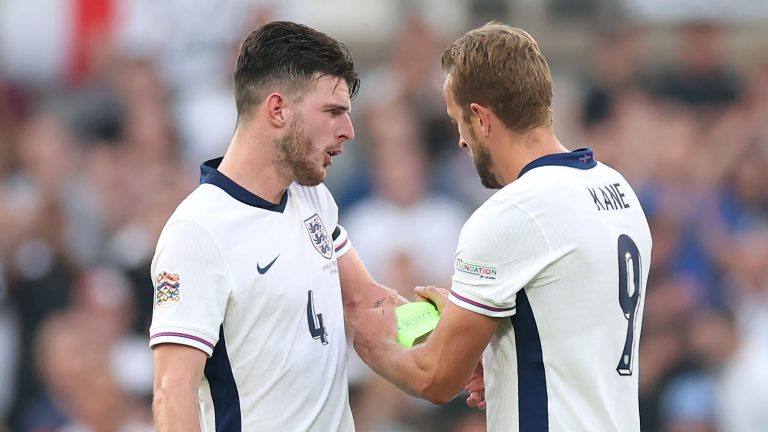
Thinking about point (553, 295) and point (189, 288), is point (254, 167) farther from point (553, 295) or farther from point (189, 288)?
point (553, 295)

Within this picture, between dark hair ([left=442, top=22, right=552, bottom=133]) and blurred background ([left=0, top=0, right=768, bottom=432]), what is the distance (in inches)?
155

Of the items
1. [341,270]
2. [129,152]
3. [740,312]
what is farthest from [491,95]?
[129,152]

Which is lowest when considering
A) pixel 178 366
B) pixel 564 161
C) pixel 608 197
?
pixel 178 366

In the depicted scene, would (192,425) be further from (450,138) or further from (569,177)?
(450,138)

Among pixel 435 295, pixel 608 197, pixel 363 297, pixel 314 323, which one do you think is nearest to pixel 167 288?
pixel 314 323

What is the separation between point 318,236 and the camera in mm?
4125

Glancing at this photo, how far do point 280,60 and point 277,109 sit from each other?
0.16m

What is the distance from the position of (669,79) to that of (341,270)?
244 inches

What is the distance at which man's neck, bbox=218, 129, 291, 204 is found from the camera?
3955 millimetres

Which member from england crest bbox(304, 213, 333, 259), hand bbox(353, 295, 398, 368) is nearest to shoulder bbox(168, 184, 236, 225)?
england crest bbox(304, 213, 333, 259)

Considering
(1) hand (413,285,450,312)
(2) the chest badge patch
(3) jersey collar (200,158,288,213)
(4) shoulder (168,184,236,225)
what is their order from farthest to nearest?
(1) hand (413,285,450,312), (3) jersey collar (200,158,288,213), (4) shoulder (168,184,236,225), (2) the chest badge patch

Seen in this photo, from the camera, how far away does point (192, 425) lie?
3.61 metres

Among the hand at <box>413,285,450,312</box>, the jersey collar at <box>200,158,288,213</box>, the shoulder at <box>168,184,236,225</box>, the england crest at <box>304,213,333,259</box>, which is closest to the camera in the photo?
the shoulder at <box>168,184,236,225</box>

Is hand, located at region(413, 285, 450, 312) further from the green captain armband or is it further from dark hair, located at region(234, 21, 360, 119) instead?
dark hair, located at region(234, 21, 360, 119)
